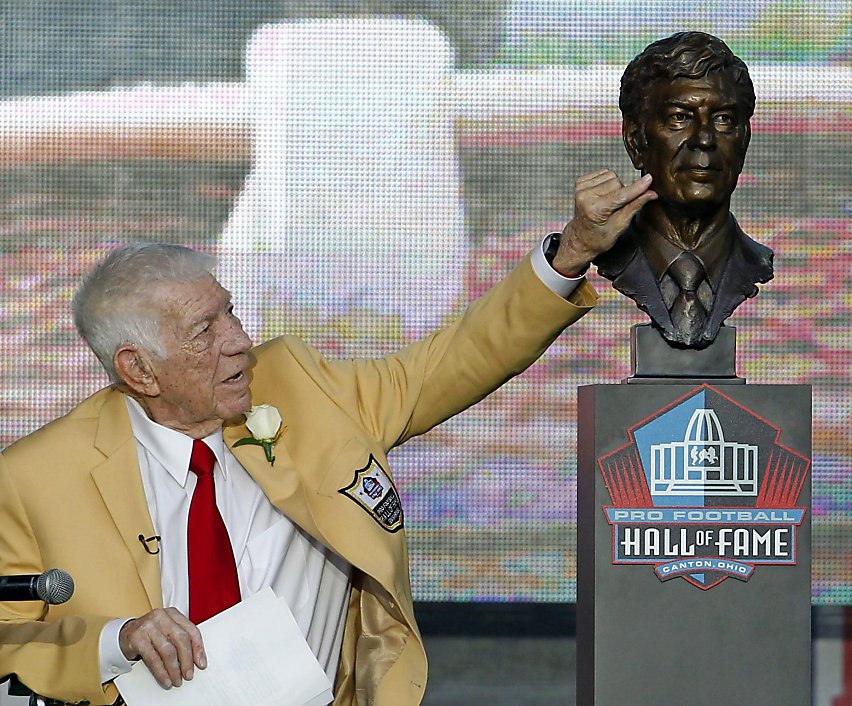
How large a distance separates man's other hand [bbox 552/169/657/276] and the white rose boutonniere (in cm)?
56

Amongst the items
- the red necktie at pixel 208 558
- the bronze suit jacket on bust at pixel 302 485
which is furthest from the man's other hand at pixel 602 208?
the red necktie at pixel 208 558

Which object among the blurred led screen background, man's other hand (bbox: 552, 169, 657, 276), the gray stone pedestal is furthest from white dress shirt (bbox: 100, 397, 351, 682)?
the blurred led screen background

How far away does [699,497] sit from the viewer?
2268 mm

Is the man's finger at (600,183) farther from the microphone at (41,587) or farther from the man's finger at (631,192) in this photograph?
the microphone at (41,587)

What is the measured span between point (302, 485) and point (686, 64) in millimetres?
928

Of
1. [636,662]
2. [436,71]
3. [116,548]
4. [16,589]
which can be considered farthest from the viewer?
[436,71]

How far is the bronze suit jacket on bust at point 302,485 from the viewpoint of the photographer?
2062 millimetres

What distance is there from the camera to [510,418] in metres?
4.28

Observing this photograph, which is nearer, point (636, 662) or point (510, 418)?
point (636, 662)

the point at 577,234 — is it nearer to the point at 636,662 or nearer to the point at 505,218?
the point at 636,662

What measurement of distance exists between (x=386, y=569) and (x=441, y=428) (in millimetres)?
2129

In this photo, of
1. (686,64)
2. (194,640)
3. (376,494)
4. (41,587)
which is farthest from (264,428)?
(686,64)

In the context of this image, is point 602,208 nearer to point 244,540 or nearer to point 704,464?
point 704,464

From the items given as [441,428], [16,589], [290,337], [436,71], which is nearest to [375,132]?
[436,71]
